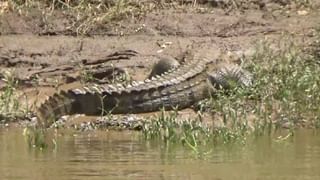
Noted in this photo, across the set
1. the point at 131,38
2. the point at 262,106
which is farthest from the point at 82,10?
the point at 262,106

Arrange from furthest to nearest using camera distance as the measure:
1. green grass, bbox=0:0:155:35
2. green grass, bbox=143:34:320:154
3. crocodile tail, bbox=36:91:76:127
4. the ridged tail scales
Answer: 1. green grass, bbox=0:0:155:35
2. the ridged tail scales
3. crocodile tail, bbox=36:91:76:127
4. green grass, bbox=143:34:320:154

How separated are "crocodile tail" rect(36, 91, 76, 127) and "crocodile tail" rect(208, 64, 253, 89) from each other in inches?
62.4

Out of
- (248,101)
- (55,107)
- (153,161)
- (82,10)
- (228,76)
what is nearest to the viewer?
(153,161)

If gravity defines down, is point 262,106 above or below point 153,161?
above

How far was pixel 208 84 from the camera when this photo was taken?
898 centimetres

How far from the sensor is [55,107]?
8023 mm

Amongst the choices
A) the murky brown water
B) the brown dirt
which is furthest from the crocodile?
the murky brown water

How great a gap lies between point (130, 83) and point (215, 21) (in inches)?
100

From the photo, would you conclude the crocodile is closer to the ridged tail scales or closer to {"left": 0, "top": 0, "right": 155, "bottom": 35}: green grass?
the ridged tail scales

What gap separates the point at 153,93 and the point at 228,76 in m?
0.92

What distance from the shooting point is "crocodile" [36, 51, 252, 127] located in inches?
318

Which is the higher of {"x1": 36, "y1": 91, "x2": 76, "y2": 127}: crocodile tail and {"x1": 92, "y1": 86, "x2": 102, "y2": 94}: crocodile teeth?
{"x1": 92, "y1": 86, "x2": 102, "y2": 94}: crocodile teeth

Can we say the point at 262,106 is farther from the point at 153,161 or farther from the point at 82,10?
the point at 82,10

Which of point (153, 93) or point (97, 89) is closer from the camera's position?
point (97, 89)
